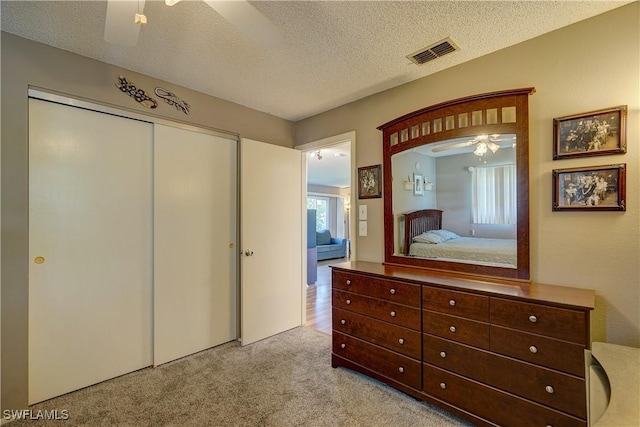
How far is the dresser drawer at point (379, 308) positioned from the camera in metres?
1.99

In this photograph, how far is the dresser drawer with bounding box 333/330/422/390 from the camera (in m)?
1.99

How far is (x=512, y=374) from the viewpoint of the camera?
1.59 m

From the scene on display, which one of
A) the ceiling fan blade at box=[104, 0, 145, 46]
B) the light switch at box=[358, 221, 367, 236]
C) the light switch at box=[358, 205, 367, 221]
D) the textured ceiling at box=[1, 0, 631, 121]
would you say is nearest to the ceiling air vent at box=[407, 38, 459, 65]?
the textured ceiling at box=[1, 0, 631, 121]

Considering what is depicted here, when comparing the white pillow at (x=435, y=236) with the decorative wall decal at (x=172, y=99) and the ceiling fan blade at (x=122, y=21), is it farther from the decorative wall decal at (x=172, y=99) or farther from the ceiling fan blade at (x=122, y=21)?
the decorative wall decal at (x=172, y=99)

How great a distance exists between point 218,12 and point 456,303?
2051 mm

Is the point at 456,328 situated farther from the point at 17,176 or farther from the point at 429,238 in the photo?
the point at 17,176

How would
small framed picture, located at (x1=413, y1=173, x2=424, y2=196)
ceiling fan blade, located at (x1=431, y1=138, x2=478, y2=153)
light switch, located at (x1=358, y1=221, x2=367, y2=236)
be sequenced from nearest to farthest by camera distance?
ceiling fan blade, located at (x1=431, y1=138, x2=478, y2=153)
small framed picture, located at (x1=413, y1=173, x2=424, y2=196)
light switch, located at (x1=358, y1=221, x2=367, y2=236)

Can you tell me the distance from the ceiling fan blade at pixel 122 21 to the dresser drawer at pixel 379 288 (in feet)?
6.86

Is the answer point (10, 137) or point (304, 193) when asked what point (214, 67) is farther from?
point (304, 193)

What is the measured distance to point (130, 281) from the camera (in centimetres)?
243

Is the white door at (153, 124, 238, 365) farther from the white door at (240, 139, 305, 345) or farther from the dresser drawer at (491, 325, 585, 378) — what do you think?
the dresser drawer at (491, 325, 585, 378)

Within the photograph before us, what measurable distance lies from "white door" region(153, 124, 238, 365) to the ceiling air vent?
196cm

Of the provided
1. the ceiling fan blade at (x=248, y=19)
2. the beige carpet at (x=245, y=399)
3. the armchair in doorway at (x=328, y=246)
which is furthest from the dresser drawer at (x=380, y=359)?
the armchair in doorway at (x=328, y=246)

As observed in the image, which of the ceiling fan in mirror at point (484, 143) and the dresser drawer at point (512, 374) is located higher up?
the ceiling fan in mirror at point (484, 143)
